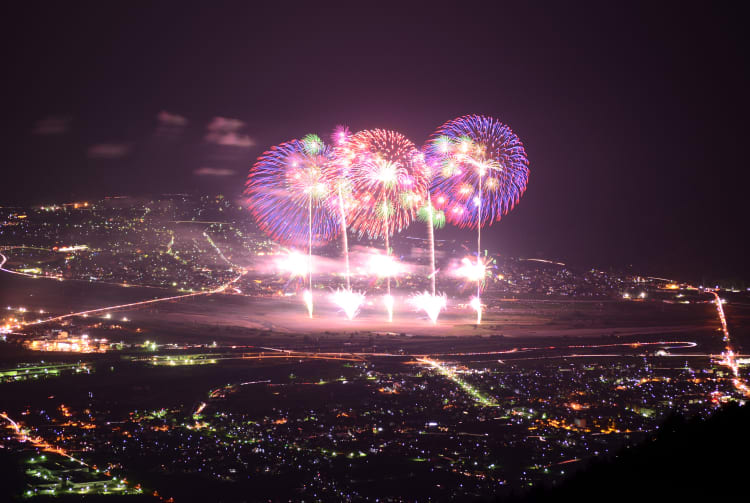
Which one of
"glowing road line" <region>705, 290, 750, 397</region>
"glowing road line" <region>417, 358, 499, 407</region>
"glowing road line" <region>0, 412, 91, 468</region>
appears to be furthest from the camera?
"glowing road line" <region>705, 290, 750, 397</region>

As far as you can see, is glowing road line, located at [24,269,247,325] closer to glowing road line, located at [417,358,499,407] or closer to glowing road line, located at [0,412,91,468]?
glowing road line, located at [0,412,91,468]

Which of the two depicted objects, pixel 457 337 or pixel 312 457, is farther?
pixel 457 337

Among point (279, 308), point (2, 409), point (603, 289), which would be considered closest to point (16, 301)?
point (279, 308)

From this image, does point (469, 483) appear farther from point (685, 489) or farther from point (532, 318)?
point (532, 318)

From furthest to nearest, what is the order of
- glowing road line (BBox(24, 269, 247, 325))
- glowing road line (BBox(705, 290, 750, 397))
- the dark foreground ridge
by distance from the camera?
glowing road line (BBox(24, 269, 247, 325)), glowing road line (BBox(705, 290, 750, 397)), the dark foreground ridge

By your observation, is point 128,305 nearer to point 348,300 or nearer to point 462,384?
point 348,300

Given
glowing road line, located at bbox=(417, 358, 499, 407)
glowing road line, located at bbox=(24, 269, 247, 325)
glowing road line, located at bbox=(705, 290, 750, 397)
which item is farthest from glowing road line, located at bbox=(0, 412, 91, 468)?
glowing road line, located at bbox=(24, 269, 247, 325)

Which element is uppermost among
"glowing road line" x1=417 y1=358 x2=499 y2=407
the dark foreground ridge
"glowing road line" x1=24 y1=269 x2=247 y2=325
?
"glowing road line" x1=24 y1=269 x2=247 y2=325

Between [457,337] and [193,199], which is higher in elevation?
[193,199]

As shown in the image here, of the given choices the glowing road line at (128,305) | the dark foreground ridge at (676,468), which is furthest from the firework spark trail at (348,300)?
the dark foreground ridge at (676,468)
